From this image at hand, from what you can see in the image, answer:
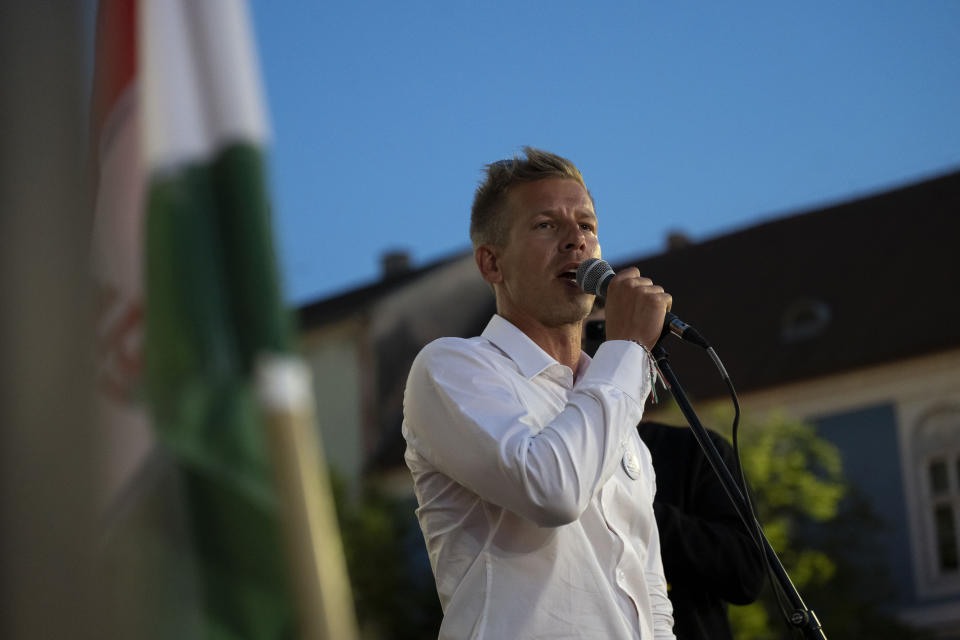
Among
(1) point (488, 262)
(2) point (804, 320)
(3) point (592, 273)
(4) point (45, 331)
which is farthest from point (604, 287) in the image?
(2) point (804, 320)

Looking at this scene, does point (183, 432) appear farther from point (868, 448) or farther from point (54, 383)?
point (868, 448)

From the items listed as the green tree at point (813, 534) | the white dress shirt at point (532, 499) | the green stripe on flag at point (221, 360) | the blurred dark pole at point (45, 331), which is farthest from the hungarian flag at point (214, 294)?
the green tree at point (813, 534)

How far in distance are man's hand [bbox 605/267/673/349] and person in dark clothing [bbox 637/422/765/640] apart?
1059mm

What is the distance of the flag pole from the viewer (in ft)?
6.16

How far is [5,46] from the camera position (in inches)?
82.3

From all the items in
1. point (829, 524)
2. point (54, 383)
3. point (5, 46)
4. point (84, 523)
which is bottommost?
point (829, 524)

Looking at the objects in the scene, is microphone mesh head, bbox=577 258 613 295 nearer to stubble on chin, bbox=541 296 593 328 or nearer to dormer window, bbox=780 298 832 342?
stubble on chin, bbox=541 296 593 328

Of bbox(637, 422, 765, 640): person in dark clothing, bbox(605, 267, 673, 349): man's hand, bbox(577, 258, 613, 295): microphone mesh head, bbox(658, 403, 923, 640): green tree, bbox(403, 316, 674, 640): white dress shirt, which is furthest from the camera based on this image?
bbox(658, 403, 923, 640): green tree

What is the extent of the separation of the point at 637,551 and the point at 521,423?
0.47m

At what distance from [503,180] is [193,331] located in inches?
71.6

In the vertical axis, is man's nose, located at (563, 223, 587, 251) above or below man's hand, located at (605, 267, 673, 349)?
above

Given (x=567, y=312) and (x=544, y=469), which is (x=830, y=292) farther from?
(x=544, y=469)

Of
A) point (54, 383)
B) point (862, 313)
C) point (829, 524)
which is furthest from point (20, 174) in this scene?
point (862, 313)

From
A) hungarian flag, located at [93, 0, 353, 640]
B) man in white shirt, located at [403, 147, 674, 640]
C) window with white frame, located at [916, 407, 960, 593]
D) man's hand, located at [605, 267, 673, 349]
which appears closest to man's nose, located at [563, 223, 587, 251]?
man in white shirt, located at [403, 147, 674, 640]
